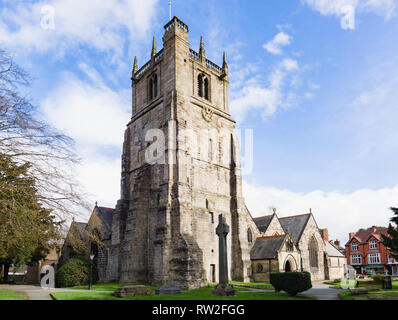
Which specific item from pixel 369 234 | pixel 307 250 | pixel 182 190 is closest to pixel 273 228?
pixel 307 250

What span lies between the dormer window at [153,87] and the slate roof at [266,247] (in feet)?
59.9

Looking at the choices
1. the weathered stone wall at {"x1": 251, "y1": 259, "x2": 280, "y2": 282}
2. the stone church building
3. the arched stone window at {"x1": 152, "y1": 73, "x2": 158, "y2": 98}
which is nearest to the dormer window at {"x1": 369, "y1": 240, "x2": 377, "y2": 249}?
the stone church building

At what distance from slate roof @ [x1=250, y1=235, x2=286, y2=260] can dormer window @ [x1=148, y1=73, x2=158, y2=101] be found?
18.3m

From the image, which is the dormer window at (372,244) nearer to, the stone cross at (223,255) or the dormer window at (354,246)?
the dormer window at (354,246)

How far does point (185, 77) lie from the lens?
101ft

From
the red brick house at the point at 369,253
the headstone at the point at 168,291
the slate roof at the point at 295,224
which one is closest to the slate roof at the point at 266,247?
the slate roof at the point at 295,224

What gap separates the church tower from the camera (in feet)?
84.1

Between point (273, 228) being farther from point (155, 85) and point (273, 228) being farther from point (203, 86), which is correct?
point (155, 85)

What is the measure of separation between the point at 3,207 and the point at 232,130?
2703cm

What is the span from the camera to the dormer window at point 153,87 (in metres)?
33.8

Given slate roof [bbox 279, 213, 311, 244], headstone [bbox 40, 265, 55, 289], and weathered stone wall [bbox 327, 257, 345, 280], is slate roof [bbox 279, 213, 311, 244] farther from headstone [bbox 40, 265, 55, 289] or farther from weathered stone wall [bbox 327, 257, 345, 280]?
headstone [bbox 40, 265, 55, 289]

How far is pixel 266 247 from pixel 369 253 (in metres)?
38.1
